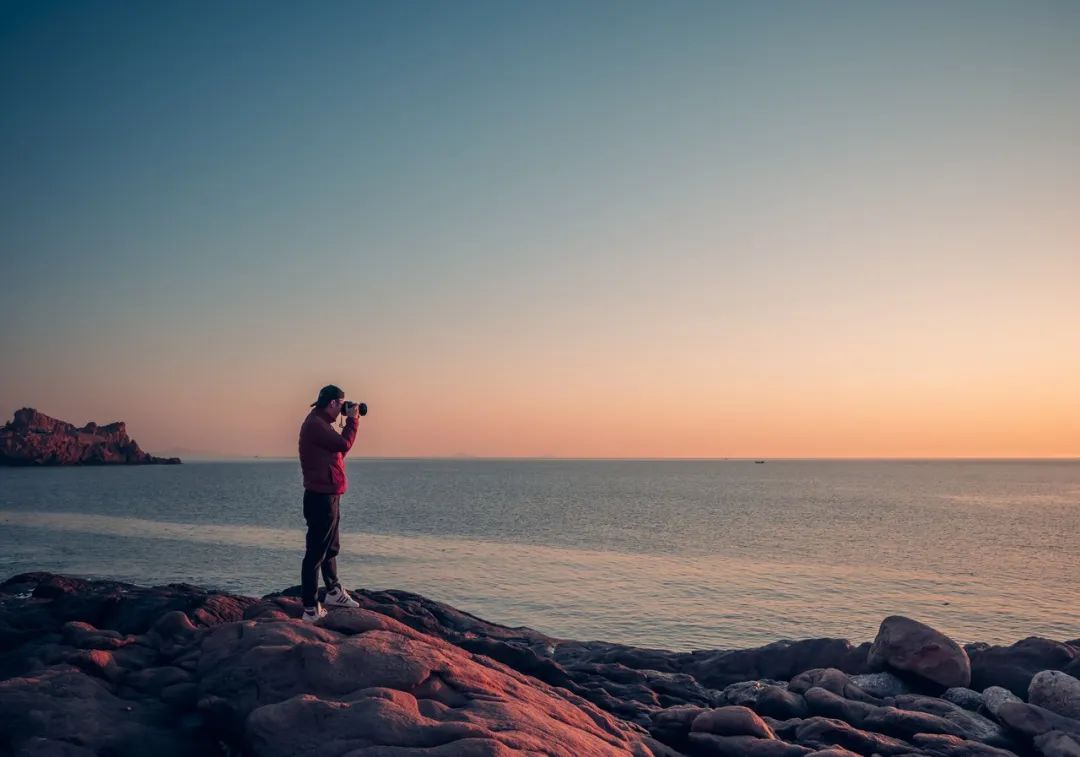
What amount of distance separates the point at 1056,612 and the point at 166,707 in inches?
1125

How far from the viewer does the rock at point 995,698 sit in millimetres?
11641

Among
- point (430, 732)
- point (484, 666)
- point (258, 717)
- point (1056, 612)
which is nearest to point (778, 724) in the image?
point (484, 666)

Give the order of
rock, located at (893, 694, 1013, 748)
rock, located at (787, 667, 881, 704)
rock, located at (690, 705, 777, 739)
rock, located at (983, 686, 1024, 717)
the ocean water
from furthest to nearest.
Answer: the ocean water
rock, located at (787, 667, 881, 704)
rock, located at (983, 686, 1024, 717)
rock, located at (893, 694, 1013, 748)
rock, located at (690, 705, 777, 739)

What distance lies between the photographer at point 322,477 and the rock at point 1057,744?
32.7ft

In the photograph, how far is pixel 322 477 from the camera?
10.0 m

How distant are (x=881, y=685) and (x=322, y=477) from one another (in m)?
10.5

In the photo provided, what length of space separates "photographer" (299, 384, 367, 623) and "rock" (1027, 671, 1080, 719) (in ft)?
37.8

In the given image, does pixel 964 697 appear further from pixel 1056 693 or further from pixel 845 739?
pixel 845 739

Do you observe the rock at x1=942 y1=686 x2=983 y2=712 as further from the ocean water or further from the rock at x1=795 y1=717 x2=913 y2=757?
the ocean water

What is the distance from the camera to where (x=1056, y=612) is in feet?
82.5

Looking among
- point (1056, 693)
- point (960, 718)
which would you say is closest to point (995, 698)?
point (1056, 693)

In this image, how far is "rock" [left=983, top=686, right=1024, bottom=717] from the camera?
38.2ft

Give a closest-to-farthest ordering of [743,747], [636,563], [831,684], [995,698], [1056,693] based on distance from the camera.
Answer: [743,747] → [1056,693] → [995,698] → [831,684] → [636,563]

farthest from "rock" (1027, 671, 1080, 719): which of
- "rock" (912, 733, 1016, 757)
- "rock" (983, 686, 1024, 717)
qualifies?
"rock" (912, 733, 1016, 757)
